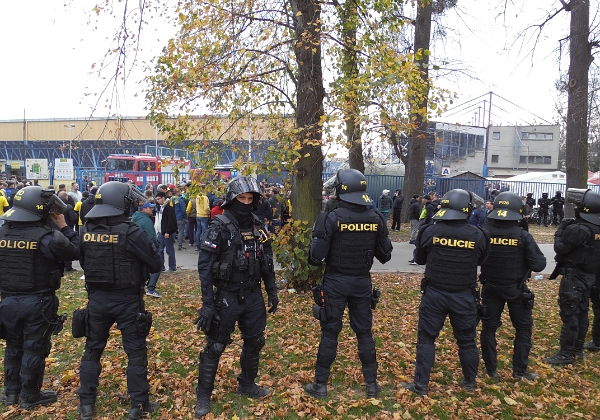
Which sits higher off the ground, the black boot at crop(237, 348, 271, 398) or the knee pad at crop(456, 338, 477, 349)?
the knee pad at crop(456, 338, 477, 349)

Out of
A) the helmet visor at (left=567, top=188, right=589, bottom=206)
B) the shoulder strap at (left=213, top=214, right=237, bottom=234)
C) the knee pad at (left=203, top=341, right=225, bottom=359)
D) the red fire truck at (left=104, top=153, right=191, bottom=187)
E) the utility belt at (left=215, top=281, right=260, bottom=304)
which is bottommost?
the knee pad at (left=203, top=341, right=225, bottom=359)

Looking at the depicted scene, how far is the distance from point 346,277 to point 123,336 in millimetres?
2119

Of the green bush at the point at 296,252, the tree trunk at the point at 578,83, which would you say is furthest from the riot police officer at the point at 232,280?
the tree trunk at the point at 578,83

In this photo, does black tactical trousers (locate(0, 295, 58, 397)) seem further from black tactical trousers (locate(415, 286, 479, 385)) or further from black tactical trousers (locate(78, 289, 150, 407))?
black tactical trousers (locate(415, 286, 479, 385))

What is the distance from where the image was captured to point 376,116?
6879mm

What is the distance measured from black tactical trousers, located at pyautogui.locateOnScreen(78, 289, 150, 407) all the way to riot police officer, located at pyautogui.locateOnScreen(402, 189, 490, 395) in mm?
2670

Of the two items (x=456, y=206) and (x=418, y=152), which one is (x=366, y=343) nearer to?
(x=456, y=206)

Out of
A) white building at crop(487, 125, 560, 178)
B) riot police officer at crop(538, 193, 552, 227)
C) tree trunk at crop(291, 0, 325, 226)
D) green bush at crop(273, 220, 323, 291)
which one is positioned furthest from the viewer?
white building at crop(487, 125, 560, 178)

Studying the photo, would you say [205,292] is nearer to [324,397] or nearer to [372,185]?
[324,397]

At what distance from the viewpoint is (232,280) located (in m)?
4.05

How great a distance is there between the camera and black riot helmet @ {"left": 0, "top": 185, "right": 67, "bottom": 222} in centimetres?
417

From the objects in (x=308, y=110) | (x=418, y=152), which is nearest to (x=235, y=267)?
(x=308, y=110)

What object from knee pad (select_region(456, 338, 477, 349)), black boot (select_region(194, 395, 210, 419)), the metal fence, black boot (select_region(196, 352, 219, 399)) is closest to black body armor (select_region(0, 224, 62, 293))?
black boot (select_region(196, 352, 219, 399))

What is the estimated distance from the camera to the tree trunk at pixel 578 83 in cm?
957
